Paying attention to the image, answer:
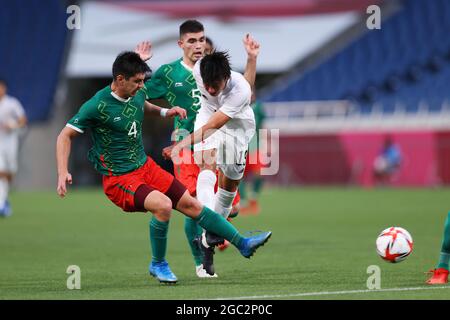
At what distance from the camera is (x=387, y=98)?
3462 cm

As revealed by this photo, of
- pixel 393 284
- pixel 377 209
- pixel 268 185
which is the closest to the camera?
pixel 393 284

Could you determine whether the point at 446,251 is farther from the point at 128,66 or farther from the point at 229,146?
the point at 128,66

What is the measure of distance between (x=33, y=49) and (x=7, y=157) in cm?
1981

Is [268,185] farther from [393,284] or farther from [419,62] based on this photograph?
[393,284]

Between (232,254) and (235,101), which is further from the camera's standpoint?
(232,254)

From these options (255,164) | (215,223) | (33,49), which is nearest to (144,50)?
(215,223)

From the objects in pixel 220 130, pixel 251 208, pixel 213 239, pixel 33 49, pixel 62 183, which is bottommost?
pixel 213 239

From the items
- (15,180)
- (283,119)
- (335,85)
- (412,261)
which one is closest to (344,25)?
(335,85)

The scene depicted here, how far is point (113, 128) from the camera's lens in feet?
28.0

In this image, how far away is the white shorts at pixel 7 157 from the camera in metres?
18.3

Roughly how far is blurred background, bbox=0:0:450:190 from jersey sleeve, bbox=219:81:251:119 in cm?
2212

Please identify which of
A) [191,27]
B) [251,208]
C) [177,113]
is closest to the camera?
[177,113]

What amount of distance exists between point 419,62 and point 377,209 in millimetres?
16342

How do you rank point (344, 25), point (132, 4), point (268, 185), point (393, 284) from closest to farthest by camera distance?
point (393, 284), point (268, 185), point (344, 25), point (132, 4)
